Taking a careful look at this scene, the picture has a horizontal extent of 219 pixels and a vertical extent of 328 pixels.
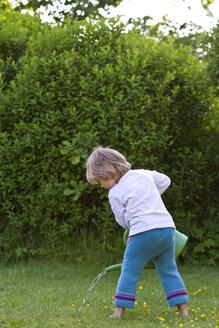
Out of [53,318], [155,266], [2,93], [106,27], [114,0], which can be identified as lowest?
[53,318]

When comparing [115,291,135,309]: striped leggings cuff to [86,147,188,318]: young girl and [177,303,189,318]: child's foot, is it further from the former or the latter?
[177,303,189,318]: child's foot

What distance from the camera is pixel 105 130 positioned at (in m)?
6.22

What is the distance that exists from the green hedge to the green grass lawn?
20.2 inches

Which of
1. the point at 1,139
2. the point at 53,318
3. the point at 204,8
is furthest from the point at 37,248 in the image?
the point at 204,8

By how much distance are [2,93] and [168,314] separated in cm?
361

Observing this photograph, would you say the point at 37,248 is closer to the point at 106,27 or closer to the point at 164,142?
the point at 164,142

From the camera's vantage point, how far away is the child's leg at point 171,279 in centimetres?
386

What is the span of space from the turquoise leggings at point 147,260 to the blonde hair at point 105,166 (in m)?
0.50

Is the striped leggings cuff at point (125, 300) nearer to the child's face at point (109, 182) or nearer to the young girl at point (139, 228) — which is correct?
the young girl at point (139, 228)

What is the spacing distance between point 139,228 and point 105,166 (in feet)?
1.75

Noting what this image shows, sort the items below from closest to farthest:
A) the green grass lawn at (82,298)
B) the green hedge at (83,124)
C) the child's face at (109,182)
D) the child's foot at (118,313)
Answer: the green grass lawn at (82,298) → the child's foot at (118,313) → the child's face at (109,182) → the green hedge at (83,124)

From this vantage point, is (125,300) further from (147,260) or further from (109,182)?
(109,182)

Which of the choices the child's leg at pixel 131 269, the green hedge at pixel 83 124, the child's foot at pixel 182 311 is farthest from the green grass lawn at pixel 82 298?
the green hedge at pixel 83 124

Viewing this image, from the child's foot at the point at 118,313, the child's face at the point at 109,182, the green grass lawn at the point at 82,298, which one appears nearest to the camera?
the green grass lawn at the point at 82,298
